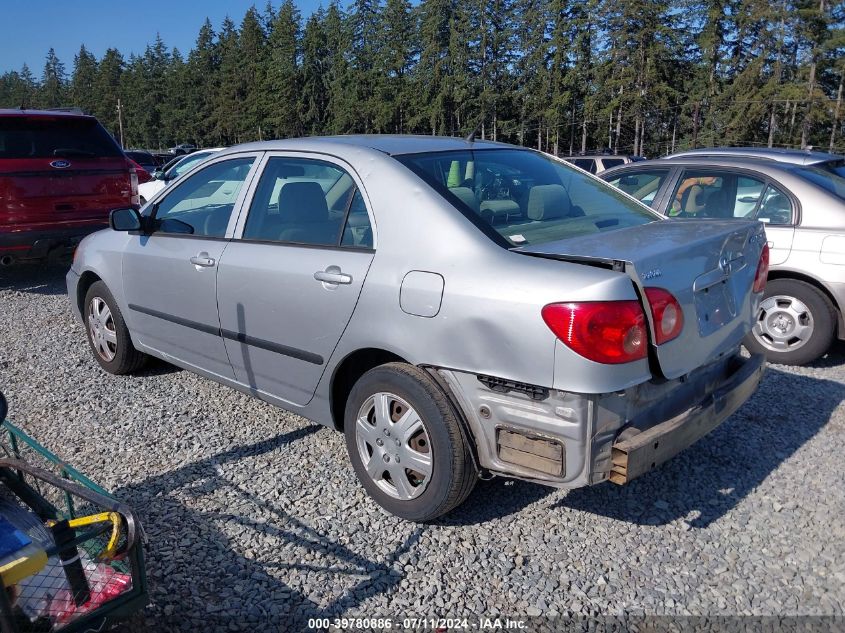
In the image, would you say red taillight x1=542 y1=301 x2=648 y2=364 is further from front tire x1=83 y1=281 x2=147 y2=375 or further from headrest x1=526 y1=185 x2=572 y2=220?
front tire x1=83 y1=281 x2=147 y2=375

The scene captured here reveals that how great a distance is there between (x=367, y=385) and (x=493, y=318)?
0.82 m

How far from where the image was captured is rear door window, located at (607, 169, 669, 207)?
20.5ft

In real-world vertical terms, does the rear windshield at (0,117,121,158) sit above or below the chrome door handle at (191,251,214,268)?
above

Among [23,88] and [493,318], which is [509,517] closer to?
[493,318]

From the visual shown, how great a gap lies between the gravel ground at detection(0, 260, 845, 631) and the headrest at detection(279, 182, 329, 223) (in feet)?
4.39

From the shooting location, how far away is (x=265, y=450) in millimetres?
4059

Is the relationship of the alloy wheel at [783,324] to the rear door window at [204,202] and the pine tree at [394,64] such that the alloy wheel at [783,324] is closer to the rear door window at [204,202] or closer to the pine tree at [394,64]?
the rear door window at [204,202]

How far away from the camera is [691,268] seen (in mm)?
2924

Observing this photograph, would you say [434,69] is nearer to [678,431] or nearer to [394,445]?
[394,445]

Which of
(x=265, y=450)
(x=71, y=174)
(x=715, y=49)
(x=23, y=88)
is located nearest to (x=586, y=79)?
(x=715, y=49)

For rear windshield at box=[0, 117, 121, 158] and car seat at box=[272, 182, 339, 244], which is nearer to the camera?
car seat at box=[272, 182, 339, 244]

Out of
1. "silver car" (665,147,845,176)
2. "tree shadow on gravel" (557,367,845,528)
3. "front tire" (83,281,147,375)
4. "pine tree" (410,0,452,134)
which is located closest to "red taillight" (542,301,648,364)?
"tree shadow on gravel" (557,367,845,528)

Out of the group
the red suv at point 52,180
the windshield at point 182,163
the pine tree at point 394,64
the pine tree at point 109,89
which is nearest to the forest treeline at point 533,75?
the pine tree at point 394,64

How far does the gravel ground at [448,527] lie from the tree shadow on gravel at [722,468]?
1 centimetres
